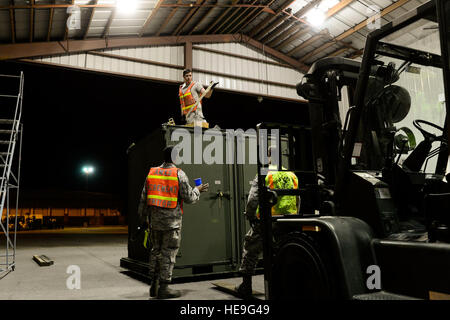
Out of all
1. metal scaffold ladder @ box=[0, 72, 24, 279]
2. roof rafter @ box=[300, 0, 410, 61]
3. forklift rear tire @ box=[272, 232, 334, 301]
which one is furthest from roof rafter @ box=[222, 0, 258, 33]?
forklift rear tire @ box=[272, 232, 334, 301]

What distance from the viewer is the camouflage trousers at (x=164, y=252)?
17.0 feet

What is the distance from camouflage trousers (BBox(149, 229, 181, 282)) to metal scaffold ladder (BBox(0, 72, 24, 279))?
11.1 ft

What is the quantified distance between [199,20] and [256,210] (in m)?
12.4

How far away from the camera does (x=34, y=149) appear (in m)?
27.1

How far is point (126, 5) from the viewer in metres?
12.7

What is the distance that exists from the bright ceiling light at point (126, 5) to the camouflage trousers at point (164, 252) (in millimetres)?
9687

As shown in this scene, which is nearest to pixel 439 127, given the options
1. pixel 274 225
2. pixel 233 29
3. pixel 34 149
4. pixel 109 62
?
pixel 274 225

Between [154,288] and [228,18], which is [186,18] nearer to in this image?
[228,18]

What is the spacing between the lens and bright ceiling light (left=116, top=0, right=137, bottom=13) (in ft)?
41.1

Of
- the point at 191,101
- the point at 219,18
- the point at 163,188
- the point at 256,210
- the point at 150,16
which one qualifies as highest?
the point at 219,18

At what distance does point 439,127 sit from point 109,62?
1360cm

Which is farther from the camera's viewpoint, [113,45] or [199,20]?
[199,20]

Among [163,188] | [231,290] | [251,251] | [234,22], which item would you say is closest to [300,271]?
[251,251]

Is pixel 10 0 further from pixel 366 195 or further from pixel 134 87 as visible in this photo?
pixel 366 195
